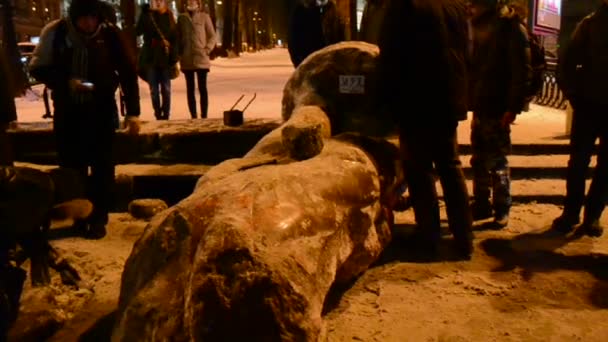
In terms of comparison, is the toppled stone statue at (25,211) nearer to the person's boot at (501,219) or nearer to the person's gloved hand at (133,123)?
the person's gloved hand at (133,123)

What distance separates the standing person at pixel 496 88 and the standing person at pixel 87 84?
9.51ft

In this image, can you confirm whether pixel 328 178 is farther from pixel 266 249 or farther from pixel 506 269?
pixel 506 269

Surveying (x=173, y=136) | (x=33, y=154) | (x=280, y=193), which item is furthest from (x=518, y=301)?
(x=33, y=154)

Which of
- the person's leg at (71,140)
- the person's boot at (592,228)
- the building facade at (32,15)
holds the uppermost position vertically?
the building facade at (32,15)

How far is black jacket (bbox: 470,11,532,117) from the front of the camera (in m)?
4.66

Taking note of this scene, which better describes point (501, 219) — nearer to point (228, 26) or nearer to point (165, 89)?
point (165, 89)

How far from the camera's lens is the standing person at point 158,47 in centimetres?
790

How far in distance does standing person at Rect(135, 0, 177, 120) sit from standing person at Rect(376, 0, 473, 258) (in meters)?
4.20

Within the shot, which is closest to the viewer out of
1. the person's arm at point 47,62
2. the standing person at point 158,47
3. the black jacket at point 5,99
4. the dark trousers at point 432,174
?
the black jacket at point 5,99

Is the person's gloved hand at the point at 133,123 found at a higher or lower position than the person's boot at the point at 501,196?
higher

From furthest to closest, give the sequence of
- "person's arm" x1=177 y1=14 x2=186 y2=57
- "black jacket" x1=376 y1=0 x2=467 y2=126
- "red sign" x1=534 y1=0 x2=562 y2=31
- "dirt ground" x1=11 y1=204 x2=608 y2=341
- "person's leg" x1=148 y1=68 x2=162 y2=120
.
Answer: "red sign" x1=534 y1=0 x2=562 y2=31 < "person's arm" x1=177 y1=14 x2=186 y2=57 < "person's leg" x1=148 y1=68 x2=162 y2=120 < "black jacket" x1=376 y1=0 x2=467 y2=126 < "dirt ground" x1=11 y1=204 x2=608 y2=341

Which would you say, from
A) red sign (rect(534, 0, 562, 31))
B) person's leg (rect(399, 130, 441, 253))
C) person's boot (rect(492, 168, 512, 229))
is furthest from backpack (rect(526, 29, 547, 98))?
red sign (rect(534, 0, 562, 31))

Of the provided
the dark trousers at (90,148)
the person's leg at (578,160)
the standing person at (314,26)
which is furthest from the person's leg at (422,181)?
the standing person at (314,26)

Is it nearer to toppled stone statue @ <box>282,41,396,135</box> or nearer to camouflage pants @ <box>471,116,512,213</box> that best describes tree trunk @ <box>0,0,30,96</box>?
toppled stone statue @ <box>282,41,396,135</box>
